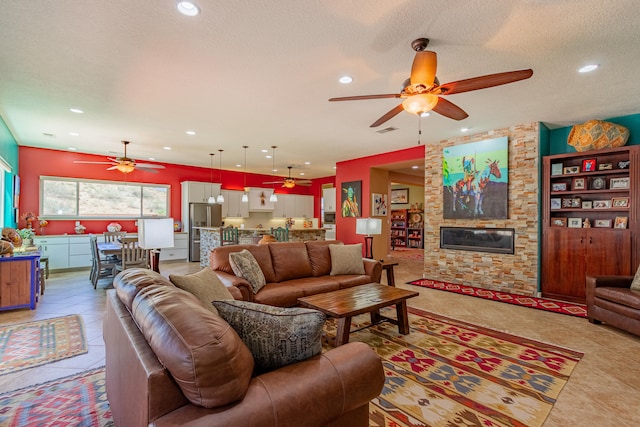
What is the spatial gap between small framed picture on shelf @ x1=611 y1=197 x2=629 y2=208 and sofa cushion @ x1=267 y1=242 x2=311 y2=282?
4.46 m

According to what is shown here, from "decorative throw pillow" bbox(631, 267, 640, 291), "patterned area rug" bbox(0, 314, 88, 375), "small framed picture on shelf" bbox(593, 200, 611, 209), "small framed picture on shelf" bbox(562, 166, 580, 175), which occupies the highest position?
"small framed picture on shelf" bbox(562, 166, 580, 175)

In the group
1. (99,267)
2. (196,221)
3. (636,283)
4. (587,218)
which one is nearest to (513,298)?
(636,283)

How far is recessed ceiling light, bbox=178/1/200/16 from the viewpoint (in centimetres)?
207

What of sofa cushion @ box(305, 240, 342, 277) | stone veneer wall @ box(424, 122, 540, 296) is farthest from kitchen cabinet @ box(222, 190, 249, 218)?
stone veneer wall @ box(424, 122, 540, 296)

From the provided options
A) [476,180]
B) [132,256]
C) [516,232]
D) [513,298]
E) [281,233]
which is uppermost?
[476,180]

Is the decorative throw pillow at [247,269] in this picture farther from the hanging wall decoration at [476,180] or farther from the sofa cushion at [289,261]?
the hanging wall decoration at [476,180]

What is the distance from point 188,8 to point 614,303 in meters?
4.92

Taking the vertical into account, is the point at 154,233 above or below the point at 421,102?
below

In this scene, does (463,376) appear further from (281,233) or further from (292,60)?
(281,233)

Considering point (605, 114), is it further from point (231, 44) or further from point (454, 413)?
point (231, 44)

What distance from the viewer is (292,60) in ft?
9.29

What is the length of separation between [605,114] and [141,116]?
22.0ft

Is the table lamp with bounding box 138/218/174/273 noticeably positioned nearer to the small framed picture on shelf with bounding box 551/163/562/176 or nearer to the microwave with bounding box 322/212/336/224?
the small framed picture on shelf with bounding box 551/163/562/176

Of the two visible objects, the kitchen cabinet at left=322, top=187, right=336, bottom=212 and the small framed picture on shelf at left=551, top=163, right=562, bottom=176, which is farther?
the kitchen cabinet at left=322, top=187, right=336, bottom=212
